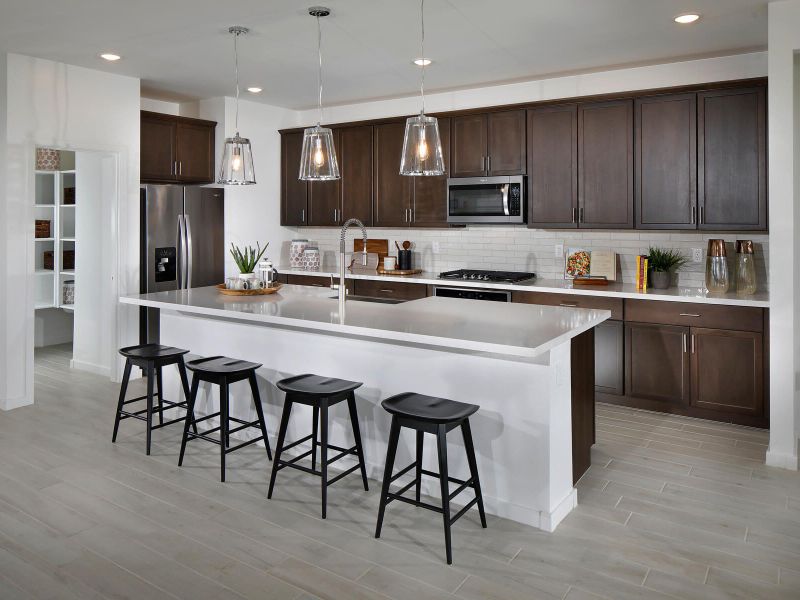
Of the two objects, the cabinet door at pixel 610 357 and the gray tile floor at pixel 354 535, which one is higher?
the cabinet door at pixel 610 357

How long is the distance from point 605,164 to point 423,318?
2608 millimetres

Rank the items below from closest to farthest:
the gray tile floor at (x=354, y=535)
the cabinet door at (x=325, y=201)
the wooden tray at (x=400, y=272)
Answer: the gray tile floor at (x=354, y=535), the wooden tray at (x=400, y=272), the cabinet door at (x=325, y=201)

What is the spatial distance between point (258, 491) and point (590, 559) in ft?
5.54

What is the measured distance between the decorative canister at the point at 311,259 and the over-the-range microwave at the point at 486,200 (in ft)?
5.74

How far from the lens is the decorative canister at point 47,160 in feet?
22.8

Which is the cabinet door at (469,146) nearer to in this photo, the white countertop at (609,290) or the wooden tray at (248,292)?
the white countertop at (609,290)

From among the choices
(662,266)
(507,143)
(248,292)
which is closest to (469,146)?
(507,143)

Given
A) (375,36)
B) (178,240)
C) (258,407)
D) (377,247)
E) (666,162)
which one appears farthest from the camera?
(377,247)

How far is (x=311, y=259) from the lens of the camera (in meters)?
7.07

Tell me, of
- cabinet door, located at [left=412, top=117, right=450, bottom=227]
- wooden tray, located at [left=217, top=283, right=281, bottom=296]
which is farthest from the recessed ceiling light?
wooden tray, located at [left=217, top=283, right=281, bottom=296]

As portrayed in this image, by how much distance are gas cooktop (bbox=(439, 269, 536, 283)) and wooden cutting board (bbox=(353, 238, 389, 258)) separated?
3.07 ft

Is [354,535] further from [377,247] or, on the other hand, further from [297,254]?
[297,254]

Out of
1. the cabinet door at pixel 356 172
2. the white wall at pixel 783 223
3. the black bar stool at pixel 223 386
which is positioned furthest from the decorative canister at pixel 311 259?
the white wall at pixel 783 223

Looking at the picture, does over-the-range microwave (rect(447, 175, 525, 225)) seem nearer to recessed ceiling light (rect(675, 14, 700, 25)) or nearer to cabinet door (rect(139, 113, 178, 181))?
recessed ceiling light (rect(675, 14, 700, 25))
